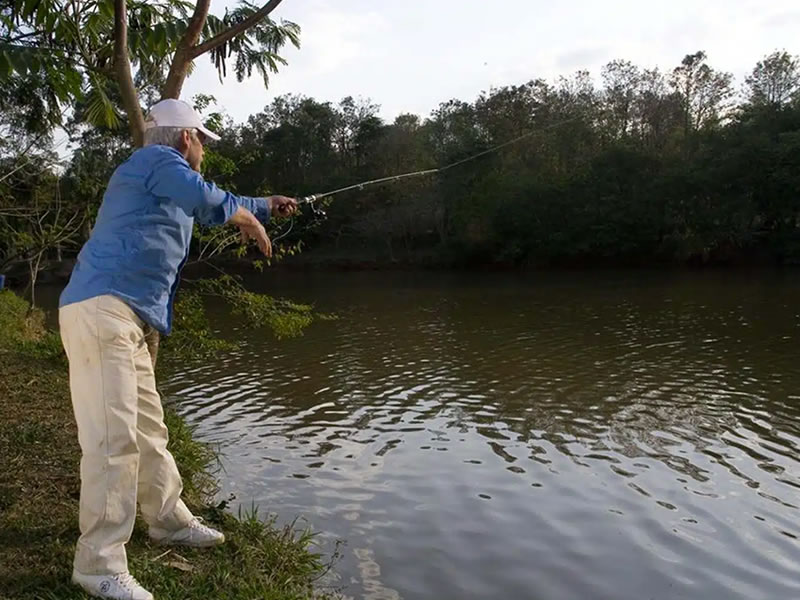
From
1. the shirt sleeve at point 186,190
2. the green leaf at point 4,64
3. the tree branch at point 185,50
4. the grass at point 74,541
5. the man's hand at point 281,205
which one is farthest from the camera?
the tree branch at point 185,50

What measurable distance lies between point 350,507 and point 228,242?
3092 mm

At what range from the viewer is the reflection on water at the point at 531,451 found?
5.66 m

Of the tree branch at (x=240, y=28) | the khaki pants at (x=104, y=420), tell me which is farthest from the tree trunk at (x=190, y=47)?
the khaki pants at (x=104, y=420)

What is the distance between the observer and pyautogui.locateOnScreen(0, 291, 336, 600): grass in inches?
140

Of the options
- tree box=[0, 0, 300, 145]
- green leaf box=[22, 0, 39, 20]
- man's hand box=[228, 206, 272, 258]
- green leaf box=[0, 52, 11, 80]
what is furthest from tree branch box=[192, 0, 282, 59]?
man's hand box=[228, 206, 272, 258]

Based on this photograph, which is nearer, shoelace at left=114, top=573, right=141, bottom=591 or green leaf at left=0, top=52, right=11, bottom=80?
shoelace at left=114, top=573, right=141, bottom=591

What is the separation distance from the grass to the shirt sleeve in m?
1.73

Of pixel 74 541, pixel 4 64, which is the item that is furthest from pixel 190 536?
pixel 4 64

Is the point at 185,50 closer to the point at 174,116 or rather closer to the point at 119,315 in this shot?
the point at 174,116

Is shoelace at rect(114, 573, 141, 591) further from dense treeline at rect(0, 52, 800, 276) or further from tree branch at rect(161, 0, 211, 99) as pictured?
dense treeline at rect(0, 52, 800, 276)

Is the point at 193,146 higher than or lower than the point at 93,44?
lower

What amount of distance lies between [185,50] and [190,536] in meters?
3.72

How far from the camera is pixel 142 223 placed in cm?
328

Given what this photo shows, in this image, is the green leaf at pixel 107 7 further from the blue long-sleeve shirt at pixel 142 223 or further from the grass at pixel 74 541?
the grass at pixel 74 541
